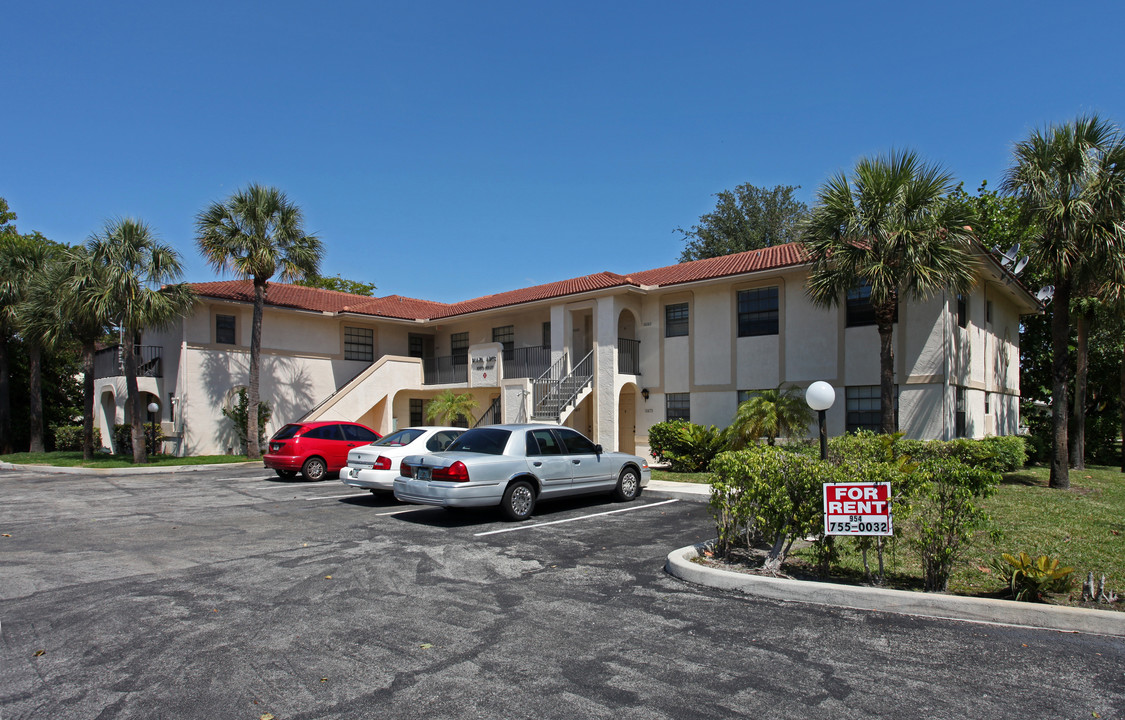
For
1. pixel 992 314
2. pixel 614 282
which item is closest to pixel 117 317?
pixel 614 282

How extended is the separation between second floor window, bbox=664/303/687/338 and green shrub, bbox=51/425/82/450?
26651 mm

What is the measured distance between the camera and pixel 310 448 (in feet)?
54.6

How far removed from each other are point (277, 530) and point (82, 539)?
2.58 m

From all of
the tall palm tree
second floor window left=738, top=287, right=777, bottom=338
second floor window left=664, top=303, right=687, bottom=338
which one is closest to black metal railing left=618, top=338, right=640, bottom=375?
second floor window left=664, top=303, right=687, bottom=338

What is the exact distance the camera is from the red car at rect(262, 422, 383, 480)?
16422 millimetres

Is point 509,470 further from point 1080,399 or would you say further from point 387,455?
point 1080,399

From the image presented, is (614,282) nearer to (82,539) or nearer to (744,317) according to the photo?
(744,317)

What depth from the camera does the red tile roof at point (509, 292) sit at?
19.5 meters

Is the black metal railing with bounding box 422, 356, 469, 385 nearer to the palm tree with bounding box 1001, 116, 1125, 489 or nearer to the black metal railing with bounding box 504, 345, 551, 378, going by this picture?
the black metal railing with bounding box 504, 345, 551, 378

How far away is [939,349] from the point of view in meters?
16.1

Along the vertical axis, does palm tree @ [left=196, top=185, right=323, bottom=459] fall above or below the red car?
above

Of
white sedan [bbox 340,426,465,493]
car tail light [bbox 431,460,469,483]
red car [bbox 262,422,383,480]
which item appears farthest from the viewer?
red car [bbox 262,422,383,480]

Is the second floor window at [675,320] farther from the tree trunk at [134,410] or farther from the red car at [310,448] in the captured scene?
the tree trunk at [134,410]

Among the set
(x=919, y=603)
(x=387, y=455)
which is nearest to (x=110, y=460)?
(x=387, y=455)
